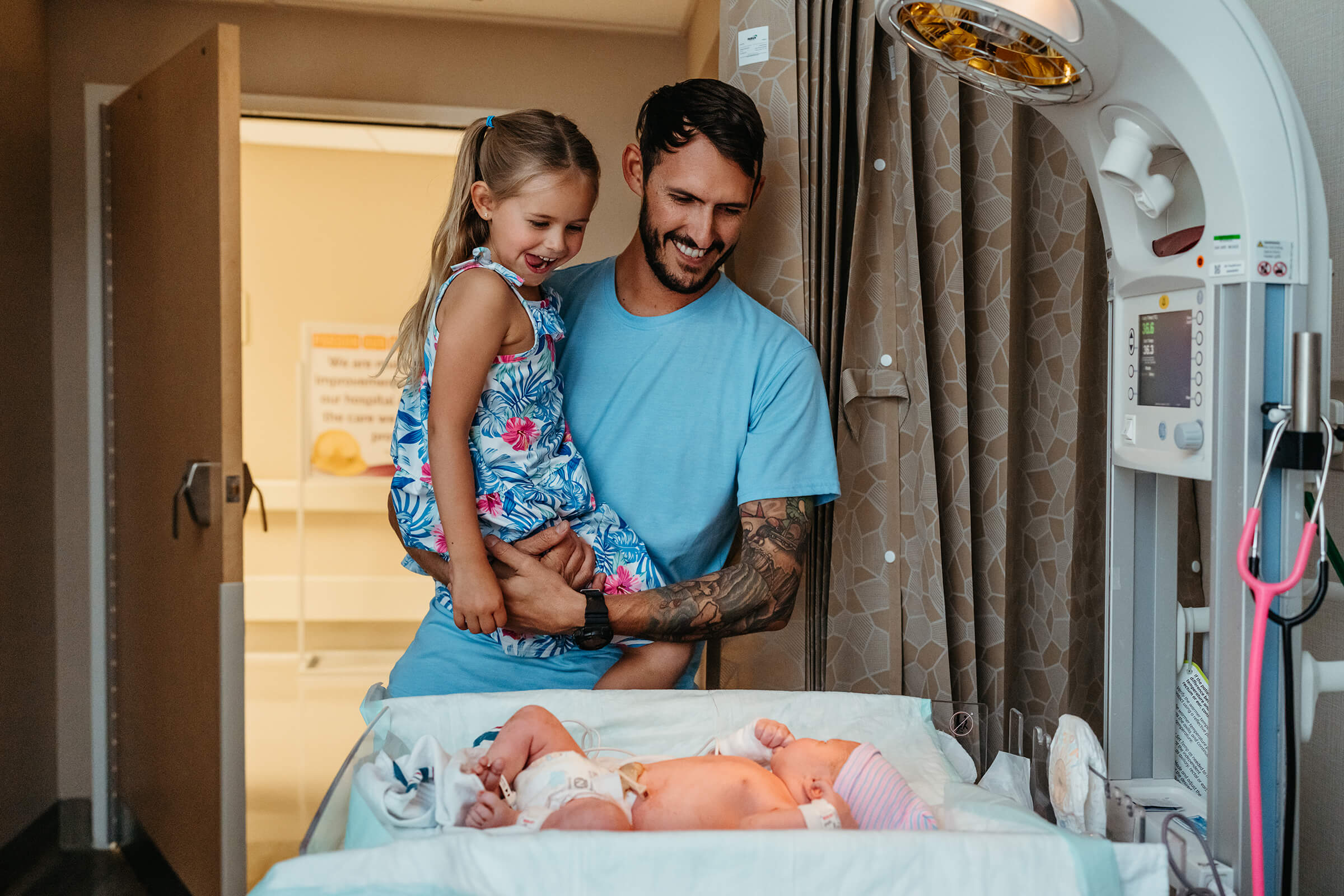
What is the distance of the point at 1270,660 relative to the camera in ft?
2.97

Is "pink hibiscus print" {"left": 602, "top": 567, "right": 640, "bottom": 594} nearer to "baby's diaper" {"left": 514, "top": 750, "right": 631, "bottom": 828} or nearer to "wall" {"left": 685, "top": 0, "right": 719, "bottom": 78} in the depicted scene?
"baby's diaper" {"left": 514, "top": 750, "right": 631, "bottom": 828}

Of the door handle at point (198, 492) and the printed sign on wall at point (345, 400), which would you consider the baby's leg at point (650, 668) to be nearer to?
the door handle at point (198, 492)

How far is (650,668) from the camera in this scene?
1.50 meters

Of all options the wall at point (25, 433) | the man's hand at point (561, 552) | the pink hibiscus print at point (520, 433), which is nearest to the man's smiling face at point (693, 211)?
the pink hibiscus print at point (520, 433)

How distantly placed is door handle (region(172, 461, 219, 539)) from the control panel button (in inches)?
80.3

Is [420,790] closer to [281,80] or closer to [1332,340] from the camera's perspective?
[1332,340]

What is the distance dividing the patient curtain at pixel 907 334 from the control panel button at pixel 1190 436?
0.69 meters

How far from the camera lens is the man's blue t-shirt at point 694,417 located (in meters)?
1.52

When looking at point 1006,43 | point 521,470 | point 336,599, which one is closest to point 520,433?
point 521,470

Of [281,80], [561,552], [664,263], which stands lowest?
[561,552]

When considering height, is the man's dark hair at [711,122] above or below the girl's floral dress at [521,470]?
above

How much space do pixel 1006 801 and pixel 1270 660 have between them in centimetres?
29

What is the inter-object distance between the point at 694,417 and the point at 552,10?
2.18 meters

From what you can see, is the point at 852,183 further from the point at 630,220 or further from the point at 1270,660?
the point at 630,220
